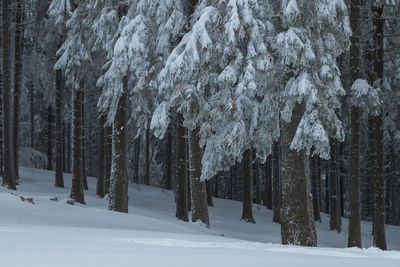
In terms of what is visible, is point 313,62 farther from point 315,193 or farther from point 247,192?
point 315,193

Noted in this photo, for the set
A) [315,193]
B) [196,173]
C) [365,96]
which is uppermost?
[365,96]

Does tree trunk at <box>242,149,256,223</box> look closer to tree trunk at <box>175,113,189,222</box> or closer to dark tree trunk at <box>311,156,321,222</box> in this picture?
dark tree trunk at <box>311,156,321,222</box>

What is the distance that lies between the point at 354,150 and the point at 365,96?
1647 millimetres

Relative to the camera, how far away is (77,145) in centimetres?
1720

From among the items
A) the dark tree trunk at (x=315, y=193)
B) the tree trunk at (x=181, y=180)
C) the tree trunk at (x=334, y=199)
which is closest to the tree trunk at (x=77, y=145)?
the tree trunk at (x=181, y=180)

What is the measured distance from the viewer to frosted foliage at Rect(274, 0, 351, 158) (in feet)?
30.2

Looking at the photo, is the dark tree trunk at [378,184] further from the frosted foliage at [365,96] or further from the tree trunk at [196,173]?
the tree trunk at [196,173]

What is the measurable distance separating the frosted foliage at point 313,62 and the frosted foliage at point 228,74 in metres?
0.60

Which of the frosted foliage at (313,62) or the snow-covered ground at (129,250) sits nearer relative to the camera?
the snow-covered ground at (129,250)

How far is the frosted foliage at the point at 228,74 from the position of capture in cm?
956

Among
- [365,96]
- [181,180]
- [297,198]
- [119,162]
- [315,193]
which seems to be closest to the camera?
[297,198]

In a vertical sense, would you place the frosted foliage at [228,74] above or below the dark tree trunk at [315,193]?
above

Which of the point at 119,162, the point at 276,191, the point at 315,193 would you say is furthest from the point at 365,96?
the point at 315,193

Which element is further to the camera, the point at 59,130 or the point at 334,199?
the point at 334,199
